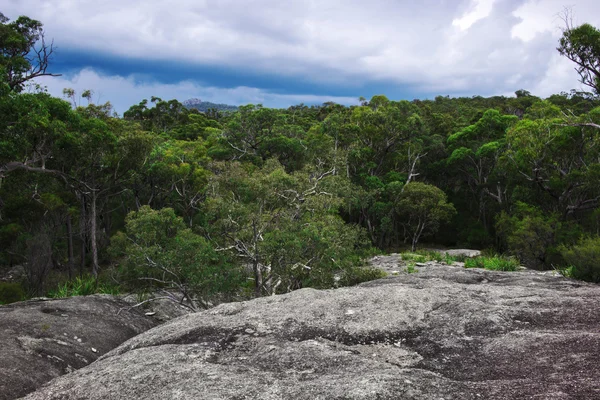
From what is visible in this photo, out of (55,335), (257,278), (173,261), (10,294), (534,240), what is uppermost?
(173,261)

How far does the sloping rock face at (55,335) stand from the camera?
7164 mm

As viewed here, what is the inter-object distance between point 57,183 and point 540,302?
86.1 feet

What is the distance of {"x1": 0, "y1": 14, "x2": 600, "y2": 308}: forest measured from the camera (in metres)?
14.2

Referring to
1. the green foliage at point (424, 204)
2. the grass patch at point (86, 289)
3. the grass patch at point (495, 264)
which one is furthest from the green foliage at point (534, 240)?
the grass patch at point (86, 289)

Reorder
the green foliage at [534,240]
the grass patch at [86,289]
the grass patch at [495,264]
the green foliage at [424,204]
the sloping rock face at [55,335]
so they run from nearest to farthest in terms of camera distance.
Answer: the sloping rock face at [55,335], the grass patch at [86,289], the grass patch at [495,264], the green foliage at [534,240], the green foliage at [424,204]

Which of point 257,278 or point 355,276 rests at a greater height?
point 257,278

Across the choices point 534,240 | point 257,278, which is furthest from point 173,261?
point 534,240

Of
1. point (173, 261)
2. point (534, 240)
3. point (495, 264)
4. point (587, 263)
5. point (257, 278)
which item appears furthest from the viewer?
point (534, 240)

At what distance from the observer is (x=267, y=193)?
16.0m

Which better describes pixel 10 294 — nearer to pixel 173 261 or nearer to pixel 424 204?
pixel 173 261

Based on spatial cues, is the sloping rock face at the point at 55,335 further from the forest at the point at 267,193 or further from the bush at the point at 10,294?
the bush at the point at 10,294

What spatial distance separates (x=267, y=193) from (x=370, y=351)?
10731 mm

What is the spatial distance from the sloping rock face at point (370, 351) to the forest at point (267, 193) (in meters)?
6.81

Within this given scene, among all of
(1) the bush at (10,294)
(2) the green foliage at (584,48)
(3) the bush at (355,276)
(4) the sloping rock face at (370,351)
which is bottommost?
(1) the bush at (10,294)
